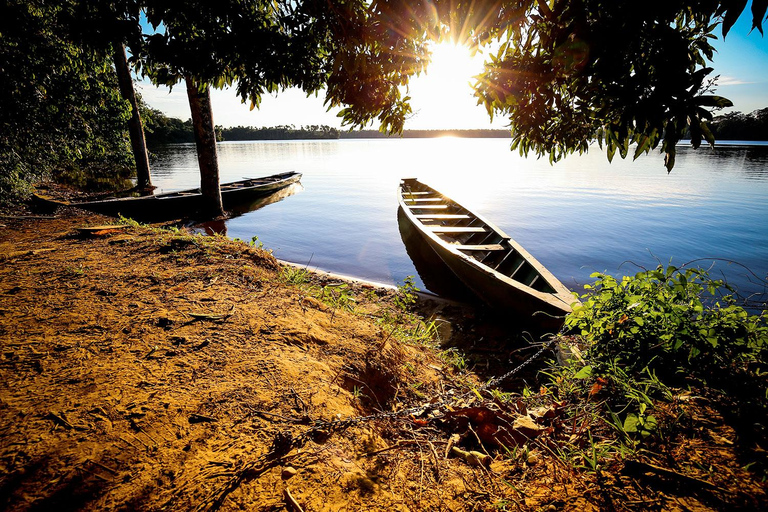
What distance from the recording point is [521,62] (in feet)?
9.34

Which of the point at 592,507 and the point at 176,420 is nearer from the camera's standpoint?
the point at 592,507

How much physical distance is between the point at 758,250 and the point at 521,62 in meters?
13.3

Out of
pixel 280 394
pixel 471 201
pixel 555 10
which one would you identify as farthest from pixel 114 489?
pixel 471 201

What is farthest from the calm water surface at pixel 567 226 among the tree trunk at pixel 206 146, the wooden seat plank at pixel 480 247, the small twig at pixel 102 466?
the small twig at pixel 102 466

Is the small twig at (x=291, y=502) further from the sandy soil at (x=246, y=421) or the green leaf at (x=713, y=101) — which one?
the green leaf at (x=713, y=101)

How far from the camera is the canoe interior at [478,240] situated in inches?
221

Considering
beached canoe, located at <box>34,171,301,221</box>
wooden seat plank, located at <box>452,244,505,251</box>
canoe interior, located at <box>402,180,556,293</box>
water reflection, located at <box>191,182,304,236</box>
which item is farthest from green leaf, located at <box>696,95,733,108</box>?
beached canoe, located at <box>34,171,301,221</box>

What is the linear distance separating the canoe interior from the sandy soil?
3001mm

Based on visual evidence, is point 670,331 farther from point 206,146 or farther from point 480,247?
point 206,146

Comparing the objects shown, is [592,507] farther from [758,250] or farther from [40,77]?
[758,250]

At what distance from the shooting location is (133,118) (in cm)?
1353

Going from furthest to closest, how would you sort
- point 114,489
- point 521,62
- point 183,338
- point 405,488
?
point 521,62
point 183,338
point 405,488
point 114,489

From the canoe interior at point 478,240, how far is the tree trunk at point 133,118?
12604 mm

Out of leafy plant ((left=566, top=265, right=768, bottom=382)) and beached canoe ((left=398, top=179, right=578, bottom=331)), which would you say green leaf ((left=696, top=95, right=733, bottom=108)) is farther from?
beached canoe ((left=398, top=179, right=578, bottom=331))
